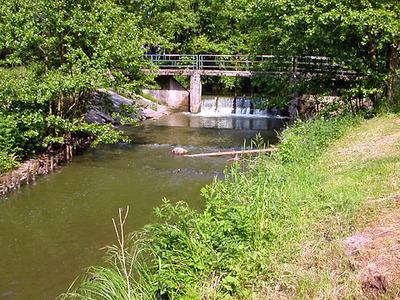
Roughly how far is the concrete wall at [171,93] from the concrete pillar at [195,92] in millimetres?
1527

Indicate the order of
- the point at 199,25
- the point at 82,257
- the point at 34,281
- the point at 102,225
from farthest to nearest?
the point at 199,25, the point at 102,225, the point at 82,257, the point at 34,281

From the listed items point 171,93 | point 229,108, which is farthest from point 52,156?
point 171,93

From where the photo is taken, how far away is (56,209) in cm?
1200

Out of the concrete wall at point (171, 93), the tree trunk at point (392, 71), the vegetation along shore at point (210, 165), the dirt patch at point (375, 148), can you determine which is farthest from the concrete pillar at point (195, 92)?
the dirt patch at point (375, 148)

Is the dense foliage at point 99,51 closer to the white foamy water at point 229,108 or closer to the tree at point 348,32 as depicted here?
the tree at point 348,32

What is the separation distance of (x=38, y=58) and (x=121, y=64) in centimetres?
288

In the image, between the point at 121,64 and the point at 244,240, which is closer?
the point at 244,240

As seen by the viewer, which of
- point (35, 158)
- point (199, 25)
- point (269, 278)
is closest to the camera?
point (269, 278)

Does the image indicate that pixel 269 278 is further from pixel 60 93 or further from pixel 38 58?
pixel 38 58

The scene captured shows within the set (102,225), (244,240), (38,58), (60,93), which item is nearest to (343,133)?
(102,225)

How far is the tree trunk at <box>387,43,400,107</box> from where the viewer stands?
51.4 feet

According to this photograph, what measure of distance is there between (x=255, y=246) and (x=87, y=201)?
749cm

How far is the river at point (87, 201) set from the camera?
873 cm

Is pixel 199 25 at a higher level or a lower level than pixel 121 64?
higher
